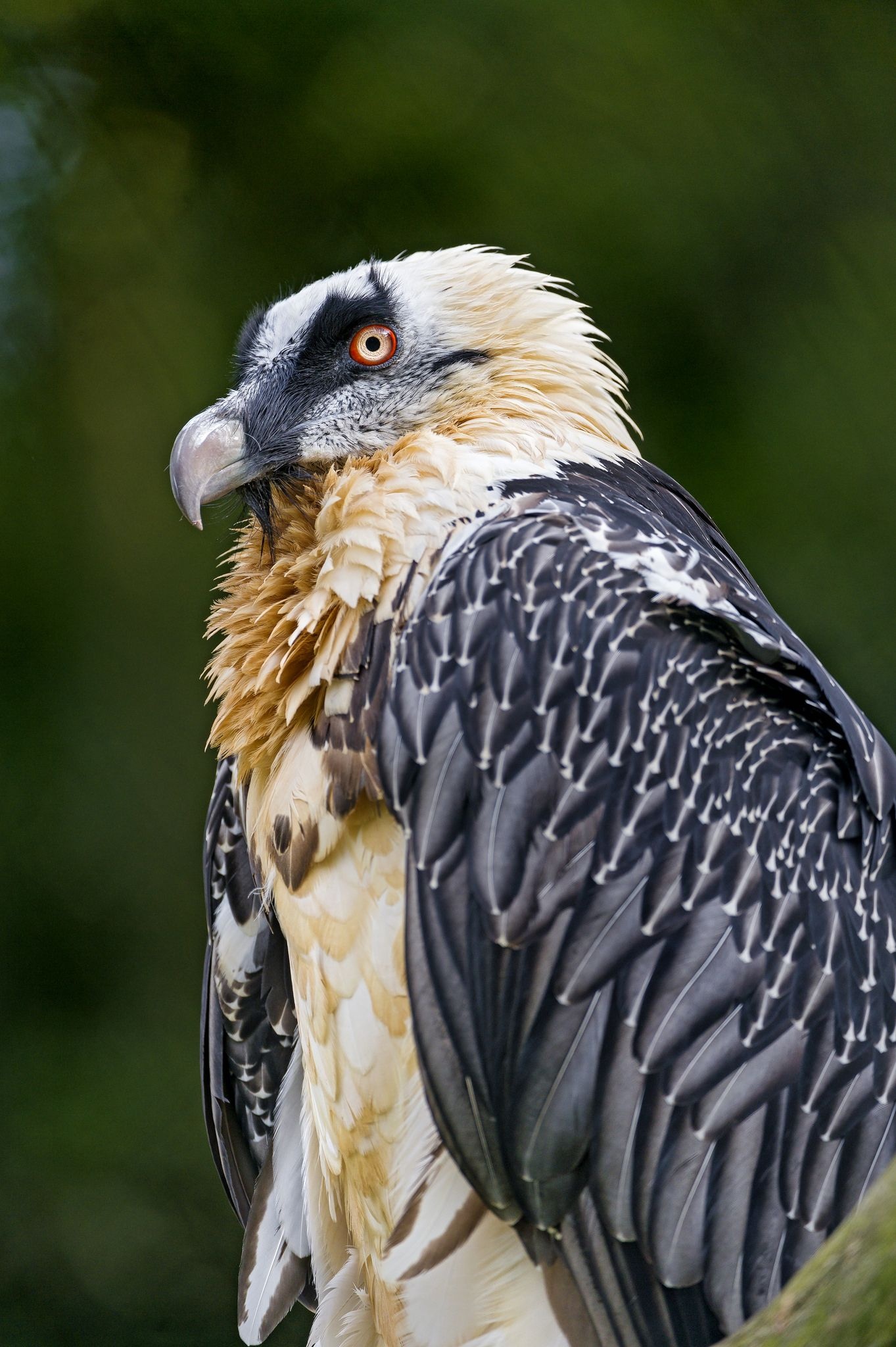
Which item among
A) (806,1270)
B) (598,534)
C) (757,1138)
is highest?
(598,534)

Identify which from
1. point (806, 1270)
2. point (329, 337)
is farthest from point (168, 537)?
point (806, 1270)

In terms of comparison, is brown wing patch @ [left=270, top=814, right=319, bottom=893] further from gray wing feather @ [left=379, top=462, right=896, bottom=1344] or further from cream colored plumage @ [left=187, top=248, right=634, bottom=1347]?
gray wing feather @ [left=379, top=462, right=896, bottom=1344]

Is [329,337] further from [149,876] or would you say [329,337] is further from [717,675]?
[149,876]

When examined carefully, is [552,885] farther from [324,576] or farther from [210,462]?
[210,462]

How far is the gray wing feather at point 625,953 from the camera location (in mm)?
2072

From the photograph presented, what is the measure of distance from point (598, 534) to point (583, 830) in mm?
493

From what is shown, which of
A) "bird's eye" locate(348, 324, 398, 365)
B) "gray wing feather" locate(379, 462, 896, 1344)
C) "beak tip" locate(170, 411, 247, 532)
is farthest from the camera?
"bird's eye" locate(348, 324, 398, 365)

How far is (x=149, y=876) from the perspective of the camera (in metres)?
4.92

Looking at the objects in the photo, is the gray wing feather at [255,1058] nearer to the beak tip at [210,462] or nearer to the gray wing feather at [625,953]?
the beak tip at [210,462]

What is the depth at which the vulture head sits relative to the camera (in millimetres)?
2672

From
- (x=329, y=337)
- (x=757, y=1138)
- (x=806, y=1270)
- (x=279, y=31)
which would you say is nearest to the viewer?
(x=806, y=1270)

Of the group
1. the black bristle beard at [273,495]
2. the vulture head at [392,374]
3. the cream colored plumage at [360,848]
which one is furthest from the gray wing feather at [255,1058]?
the vulture head at [392,374]

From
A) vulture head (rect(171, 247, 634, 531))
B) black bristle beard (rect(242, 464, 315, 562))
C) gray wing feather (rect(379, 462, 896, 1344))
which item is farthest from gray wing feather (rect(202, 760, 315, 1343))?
gray wing feather (rect(379, 462, 896, 1344))

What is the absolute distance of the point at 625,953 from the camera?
2084 mm
